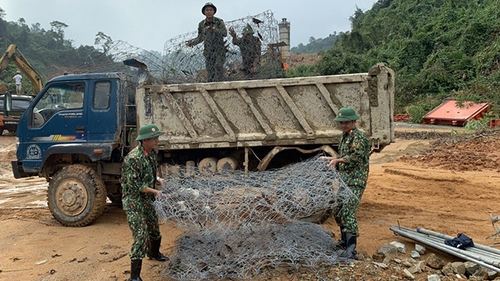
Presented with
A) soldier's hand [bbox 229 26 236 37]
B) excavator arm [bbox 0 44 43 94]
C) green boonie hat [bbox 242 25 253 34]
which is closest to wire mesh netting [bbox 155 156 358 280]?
green boonie hat [bbox 242 25 253 34]

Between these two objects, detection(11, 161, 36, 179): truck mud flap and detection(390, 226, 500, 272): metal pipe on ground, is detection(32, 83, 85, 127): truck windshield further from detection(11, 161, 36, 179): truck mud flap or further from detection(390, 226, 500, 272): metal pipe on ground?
detection(390, 226, 500, 272): metal pipe on ground

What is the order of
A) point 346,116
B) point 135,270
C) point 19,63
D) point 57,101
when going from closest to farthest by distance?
point 135,270, point 346,116, point 57,101, point 19,63

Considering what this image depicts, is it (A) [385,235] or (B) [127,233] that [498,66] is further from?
(B) [127,233]

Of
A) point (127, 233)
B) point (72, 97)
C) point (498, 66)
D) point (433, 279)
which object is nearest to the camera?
point (433, 279)

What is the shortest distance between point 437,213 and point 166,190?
4.06 meters

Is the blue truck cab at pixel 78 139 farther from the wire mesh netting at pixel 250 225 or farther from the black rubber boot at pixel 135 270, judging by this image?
the black rubber boot at pixel 135 270

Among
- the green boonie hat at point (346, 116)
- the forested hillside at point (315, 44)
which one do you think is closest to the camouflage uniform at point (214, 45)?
the green boonie hat at point (346, 116)

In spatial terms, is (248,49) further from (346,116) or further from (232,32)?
(346,116)

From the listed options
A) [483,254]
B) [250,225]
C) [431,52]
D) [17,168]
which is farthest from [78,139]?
[431,52]

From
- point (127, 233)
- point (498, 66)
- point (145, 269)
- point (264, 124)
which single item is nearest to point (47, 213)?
point (127, 233)

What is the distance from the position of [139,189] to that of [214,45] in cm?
355

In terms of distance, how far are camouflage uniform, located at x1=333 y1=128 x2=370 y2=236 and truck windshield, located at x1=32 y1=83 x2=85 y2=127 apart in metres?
4.07

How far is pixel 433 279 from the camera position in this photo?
3.69 metres

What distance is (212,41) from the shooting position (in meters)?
6.76
